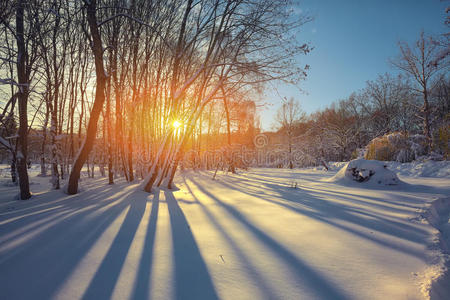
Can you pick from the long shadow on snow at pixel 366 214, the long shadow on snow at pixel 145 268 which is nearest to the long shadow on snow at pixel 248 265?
Result: the long shadow on snow at pixel 145 268

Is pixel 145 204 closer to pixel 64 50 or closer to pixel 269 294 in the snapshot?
pixel 269 294

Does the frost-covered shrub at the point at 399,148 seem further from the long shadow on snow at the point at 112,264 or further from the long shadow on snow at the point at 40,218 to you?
the long shadow on snow at the point at 40,218

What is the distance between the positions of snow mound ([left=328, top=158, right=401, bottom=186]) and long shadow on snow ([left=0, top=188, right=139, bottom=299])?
300 inches

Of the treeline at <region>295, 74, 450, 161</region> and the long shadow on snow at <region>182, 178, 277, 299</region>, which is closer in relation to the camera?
the long shadow on snow at <region>182, 178, 277, 299</region>

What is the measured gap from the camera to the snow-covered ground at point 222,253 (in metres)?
1.45

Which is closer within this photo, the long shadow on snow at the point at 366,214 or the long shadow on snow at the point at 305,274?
the long shadow on snow at the point at 305,274

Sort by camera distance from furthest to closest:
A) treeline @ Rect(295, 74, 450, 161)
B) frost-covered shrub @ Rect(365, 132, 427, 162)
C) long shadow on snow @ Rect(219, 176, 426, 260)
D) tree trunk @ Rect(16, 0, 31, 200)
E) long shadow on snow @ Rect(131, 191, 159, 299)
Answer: treeline @ Rect(295, 74, 450, 161)
frost-covered shrub @ Rect(365, 132, 427, 162)
tree trunk @ Rect(16, 0, 31, 200)
long shadow on snow @ Rect(219, 176, 426, 260)
long shadow on snow @ Rect(131, 191, 159, 299)

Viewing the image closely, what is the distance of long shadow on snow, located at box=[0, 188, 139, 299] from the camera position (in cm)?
145

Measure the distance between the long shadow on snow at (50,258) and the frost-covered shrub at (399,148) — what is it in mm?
16261

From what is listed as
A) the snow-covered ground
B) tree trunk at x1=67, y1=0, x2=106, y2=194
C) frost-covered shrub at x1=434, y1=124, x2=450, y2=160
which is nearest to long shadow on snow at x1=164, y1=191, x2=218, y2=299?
the snow-covered ground

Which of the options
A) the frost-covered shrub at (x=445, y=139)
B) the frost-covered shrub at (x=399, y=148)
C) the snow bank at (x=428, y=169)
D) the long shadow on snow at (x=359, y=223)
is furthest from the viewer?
the frost-covered shrub at (x=399, y=148)

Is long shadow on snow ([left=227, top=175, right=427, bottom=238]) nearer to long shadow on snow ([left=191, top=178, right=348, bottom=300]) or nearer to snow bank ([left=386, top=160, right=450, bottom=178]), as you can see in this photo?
long shadow on snow ([left=191, top=178, right=348, bottom=300])

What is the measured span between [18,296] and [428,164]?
13281 mm

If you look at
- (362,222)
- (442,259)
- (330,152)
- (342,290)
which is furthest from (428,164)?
(330,152)
